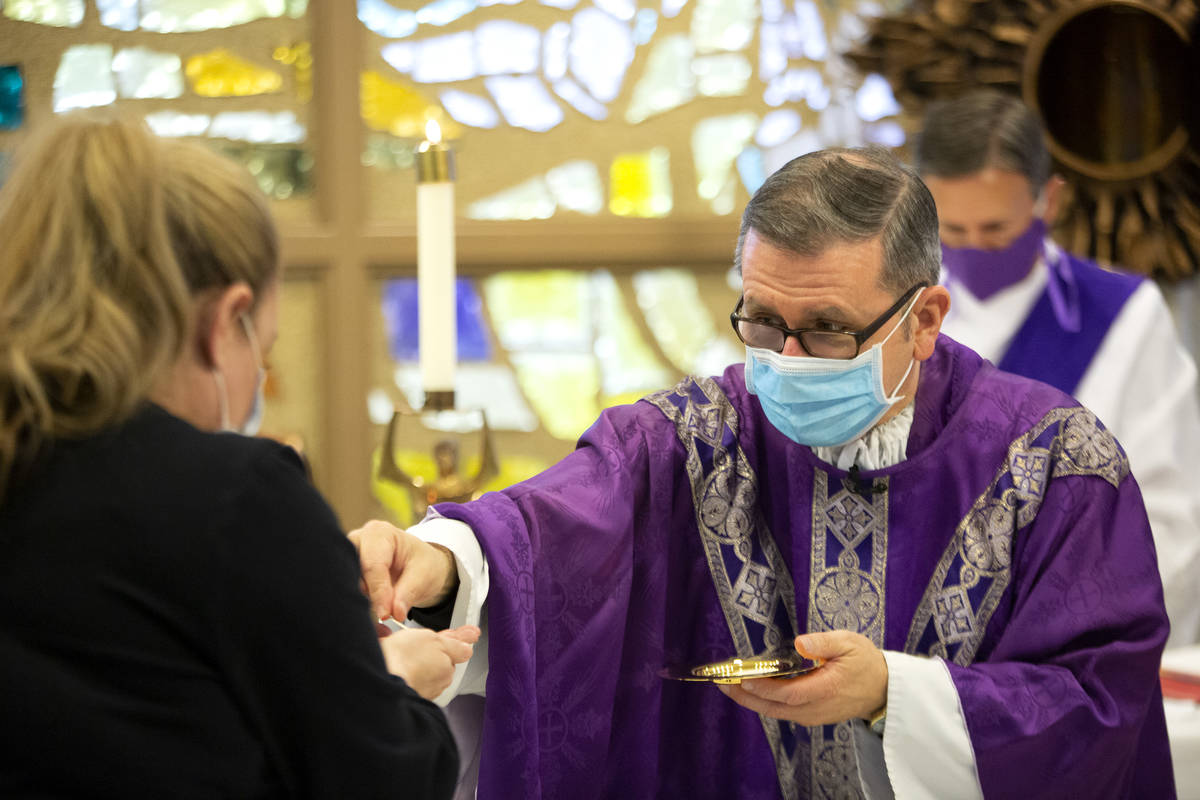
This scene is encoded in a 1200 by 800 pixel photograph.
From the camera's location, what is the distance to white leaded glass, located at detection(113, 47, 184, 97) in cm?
374

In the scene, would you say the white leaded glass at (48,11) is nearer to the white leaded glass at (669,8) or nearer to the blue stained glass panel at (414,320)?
the blue stained glass panel at (414,320)

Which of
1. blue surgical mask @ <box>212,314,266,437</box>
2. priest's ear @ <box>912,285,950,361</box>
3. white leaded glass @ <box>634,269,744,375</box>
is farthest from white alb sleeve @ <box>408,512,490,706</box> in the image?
white leaded glass @ <box>634,269,744,375</box>

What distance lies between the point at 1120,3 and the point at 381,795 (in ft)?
10.5

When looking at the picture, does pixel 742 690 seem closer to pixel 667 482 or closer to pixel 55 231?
pixel 667 482

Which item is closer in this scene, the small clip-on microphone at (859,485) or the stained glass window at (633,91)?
the small clip-on microphone at (859,485)

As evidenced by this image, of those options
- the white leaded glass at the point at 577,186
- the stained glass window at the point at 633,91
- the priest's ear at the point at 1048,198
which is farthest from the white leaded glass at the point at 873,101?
the white leaded glass at the point at 577,186

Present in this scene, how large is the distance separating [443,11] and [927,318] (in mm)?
2298

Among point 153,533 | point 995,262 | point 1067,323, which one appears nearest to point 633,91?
point 995,262

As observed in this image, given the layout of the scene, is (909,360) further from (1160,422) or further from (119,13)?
(119,13)

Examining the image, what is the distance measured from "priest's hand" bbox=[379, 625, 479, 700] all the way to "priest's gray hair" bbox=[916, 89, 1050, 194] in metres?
2.18

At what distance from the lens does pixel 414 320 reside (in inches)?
154

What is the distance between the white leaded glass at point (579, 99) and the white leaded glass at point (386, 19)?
0.47 meters

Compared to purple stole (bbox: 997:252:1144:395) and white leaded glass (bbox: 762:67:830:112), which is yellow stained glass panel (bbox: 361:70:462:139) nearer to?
white leaded glass (bbox: 762:67:830:112)

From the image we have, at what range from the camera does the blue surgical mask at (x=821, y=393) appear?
199cm
